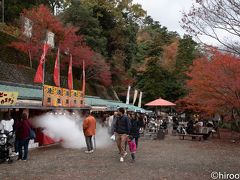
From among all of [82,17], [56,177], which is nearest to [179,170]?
[56,177]

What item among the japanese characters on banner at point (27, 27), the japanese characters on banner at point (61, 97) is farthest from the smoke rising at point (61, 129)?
the japanese characters on banner at point (27, 27)

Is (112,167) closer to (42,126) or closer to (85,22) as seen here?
(42,126)

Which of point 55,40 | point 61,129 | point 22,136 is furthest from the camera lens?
point 55,40

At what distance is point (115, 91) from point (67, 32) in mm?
15999

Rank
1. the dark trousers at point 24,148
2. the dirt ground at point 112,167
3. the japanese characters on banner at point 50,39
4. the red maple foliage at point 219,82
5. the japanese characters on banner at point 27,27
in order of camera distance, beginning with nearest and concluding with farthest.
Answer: the dirt ground at point 112,167 → the dark trousers at point 24,148 → the red maple foliage at point 219,82 → the japanese characters on banner at point 27,27 → the japanese characters on banner at point 50,39

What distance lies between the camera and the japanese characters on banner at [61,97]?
49.6 ft

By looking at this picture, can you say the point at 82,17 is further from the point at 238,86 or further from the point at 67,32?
the point at 238,86

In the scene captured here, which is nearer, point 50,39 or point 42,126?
point 42,126

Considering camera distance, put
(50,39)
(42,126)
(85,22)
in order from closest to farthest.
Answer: (42,126) → (50,39) → (85,22)

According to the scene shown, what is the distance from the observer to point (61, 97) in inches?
669

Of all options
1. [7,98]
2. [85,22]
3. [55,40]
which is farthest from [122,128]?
[85,22]

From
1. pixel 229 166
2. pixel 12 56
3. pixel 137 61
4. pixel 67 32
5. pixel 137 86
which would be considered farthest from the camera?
pixel 137 61

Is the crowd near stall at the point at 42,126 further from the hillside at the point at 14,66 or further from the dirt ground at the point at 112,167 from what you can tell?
the hillside at the point at 14,66

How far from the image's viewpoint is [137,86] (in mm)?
43281
